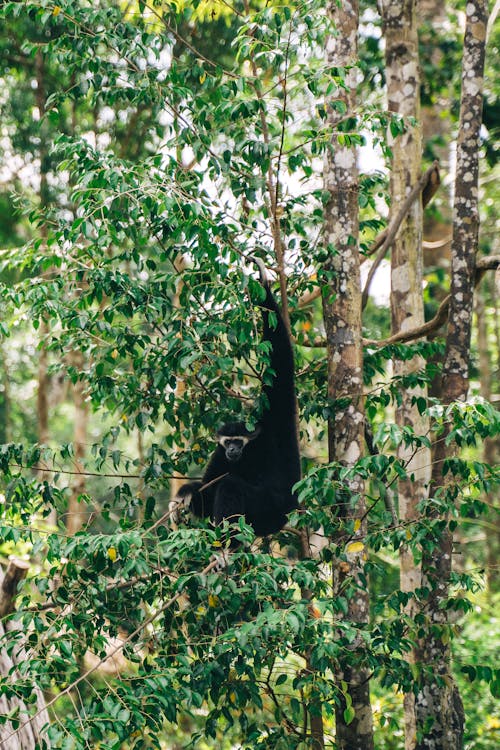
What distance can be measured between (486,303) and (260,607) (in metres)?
10.3

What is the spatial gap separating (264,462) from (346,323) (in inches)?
53.1

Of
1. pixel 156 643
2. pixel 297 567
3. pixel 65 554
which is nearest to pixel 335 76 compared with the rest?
pixel 297 567

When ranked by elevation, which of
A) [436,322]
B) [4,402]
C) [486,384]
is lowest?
[436,322]

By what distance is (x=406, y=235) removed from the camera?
5805 millimetres

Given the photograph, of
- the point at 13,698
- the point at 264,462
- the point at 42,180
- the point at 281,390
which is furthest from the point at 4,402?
the point at 281,390

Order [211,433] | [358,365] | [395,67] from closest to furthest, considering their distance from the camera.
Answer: [358,365] < [211,433] < [395,67]

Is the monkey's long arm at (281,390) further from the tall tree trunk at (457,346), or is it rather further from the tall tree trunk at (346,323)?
the tall tree trunk at (457,346)

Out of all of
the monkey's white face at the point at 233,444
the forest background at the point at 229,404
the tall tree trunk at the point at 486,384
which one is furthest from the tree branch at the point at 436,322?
the tall tree trunk at the point at 486,384

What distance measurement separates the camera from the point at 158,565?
335cm

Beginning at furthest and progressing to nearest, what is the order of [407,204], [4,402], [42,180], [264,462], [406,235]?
[4,402], [42,180], [406,235], [407,204], [264,462]

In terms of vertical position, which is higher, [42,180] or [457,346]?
[42,180]

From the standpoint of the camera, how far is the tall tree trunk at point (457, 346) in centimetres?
432

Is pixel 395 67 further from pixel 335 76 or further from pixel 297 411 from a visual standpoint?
pixel 297 411

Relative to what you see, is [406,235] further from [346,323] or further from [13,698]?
[13,698]
